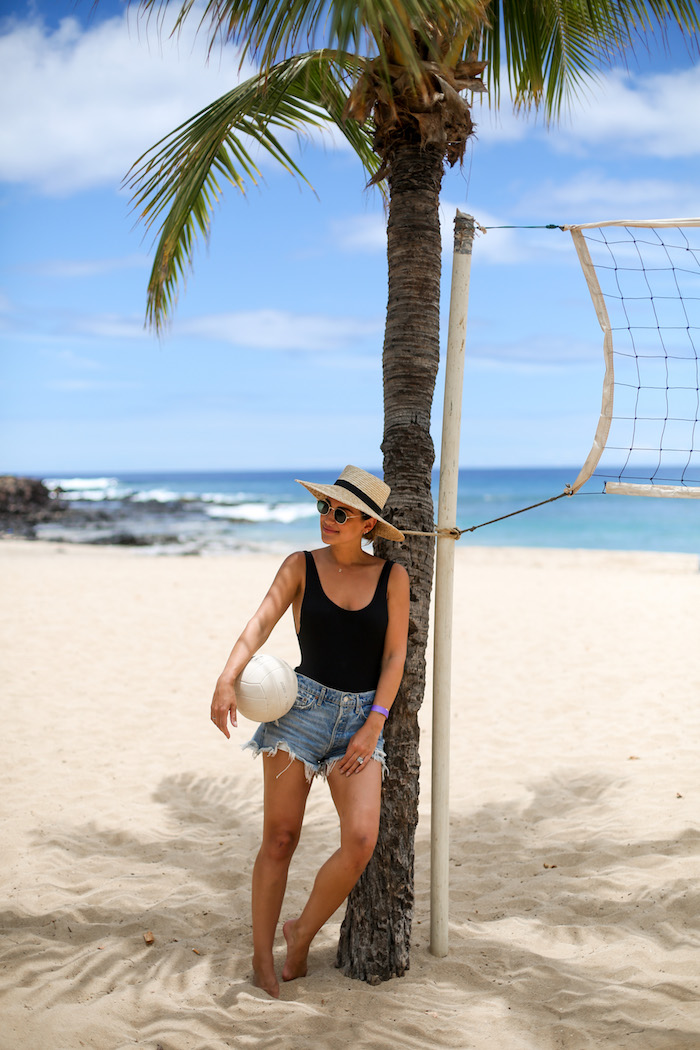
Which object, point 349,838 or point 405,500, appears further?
point 405,500

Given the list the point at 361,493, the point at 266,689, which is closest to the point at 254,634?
the point at 266,689

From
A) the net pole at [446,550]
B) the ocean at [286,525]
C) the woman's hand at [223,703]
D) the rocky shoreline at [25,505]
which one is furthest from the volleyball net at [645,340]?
the rocky shoreline at [25,505]

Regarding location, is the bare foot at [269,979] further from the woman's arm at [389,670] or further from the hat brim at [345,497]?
the hat brim at [345,497]

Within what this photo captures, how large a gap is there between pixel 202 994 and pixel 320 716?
1034mm

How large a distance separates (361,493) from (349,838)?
3.53 ft

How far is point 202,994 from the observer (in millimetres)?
2686

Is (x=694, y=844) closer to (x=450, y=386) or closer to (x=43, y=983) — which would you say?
(x=450, y=386)

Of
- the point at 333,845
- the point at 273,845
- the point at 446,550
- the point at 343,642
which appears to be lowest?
the point at 333,845

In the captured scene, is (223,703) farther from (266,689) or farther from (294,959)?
(294,959)

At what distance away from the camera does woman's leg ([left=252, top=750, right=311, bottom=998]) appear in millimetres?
2586

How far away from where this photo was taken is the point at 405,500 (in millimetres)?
2934

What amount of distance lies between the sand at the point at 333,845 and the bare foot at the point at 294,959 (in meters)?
0.06

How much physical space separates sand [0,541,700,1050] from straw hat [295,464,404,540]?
1566mm

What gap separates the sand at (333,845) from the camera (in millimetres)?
2539
